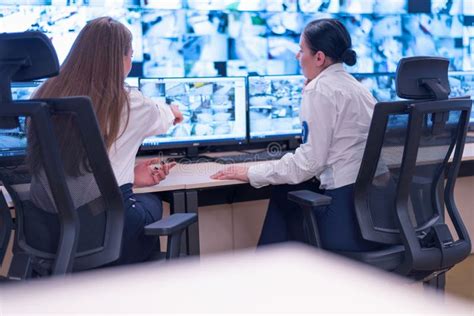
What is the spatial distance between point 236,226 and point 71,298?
283 cm

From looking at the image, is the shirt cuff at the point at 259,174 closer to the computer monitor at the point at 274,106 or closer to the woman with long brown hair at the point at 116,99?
the woman with long brown hair at the point at 116,99

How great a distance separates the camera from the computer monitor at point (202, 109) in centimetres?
286

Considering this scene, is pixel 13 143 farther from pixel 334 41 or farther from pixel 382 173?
pixel 334 41

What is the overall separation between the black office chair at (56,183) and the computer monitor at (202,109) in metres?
1.02

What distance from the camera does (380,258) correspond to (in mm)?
2105

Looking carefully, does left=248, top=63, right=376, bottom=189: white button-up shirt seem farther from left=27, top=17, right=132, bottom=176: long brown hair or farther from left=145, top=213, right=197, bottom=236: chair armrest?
left=27, top=17, right=132, bottom=176: long brown hair

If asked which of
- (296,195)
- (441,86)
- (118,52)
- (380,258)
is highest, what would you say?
(118,52)

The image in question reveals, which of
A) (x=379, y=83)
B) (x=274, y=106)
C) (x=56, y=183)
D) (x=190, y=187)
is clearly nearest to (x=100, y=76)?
(x=56, y=183)

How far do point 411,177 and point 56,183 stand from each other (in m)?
1.14

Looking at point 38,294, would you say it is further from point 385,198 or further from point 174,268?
point 385,198

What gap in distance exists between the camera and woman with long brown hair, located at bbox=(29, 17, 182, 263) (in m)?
1.95

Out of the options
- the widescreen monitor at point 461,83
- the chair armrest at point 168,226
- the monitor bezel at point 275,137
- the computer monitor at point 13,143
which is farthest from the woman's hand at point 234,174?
the widescreen monitor at point 461,83

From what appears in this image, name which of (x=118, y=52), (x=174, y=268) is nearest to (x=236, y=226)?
(x=118, y=52)

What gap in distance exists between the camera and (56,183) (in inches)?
66.2
